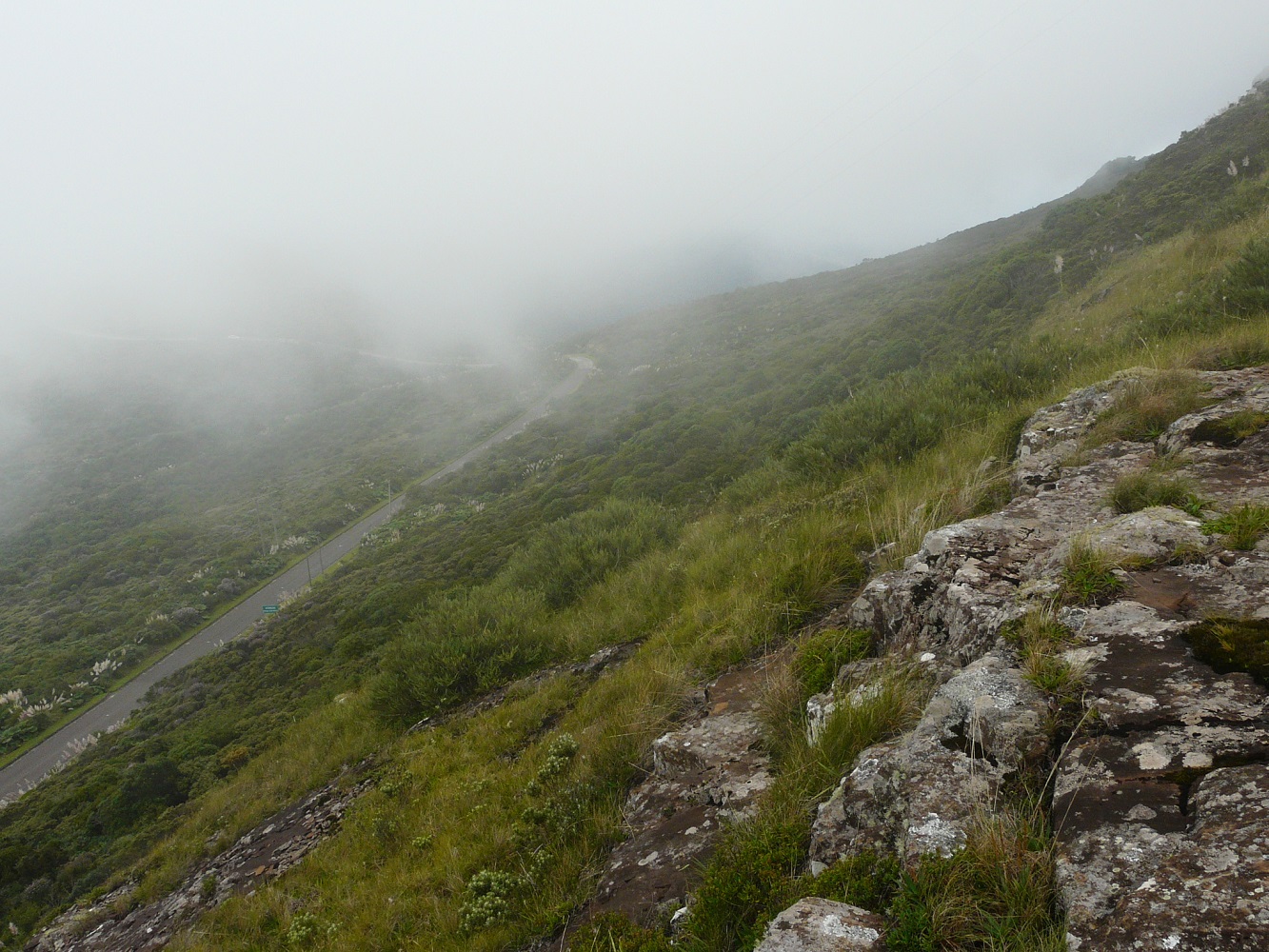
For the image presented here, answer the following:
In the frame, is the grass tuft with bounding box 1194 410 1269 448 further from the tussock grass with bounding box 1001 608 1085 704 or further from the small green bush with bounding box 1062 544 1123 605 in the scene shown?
the tussock grass with bounding box 1001 608 1085 704

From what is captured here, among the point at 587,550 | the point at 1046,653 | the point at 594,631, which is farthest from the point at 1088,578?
the point at 587,550

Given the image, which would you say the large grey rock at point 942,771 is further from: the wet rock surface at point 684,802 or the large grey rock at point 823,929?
the wet rock surface at point 684,802

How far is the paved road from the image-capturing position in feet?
80.3

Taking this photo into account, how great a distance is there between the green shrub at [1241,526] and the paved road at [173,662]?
35.1 m

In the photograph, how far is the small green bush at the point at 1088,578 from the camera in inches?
118

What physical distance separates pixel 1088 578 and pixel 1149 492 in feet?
4.66

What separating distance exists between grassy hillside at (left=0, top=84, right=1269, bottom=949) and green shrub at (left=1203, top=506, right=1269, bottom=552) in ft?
6.57

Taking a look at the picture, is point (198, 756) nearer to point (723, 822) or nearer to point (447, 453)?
point (723, 822)

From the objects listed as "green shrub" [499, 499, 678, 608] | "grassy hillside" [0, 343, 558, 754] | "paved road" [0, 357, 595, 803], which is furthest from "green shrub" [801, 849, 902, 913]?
"grassy hillside" [0, 343, 558, 754]

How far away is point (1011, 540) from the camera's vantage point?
13.5 feet

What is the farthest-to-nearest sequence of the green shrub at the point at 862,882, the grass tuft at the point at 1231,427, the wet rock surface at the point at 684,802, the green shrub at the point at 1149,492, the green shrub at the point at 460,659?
the green shrub at the point at 460,659 < the grass tuft at the point at 1231,427 < the green shrub at the point at 1149,492 < the wet rock surface at the point at 684,802 < the green shrub at the point at 862,882

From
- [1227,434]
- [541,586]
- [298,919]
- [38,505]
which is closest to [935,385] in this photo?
[1227,434]

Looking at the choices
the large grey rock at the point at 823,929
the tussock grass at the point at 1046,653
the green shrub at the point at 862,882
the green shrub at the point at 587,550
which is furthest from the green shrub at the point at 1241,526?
the green shrub at the point at 587,550

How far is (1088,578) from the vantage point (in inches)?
122
